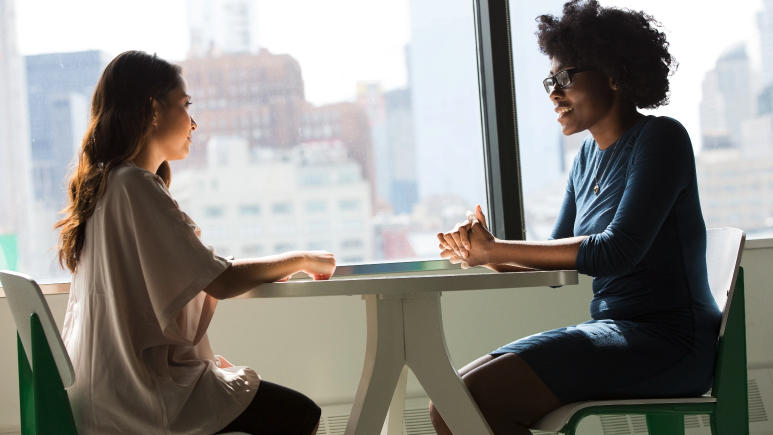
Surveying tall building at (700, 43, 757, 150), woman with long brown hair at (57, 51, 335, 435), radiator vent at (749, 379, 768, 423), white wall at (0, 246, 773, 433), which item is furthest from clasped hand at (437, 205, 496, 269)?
tall building at (700, 43, 757, 150)

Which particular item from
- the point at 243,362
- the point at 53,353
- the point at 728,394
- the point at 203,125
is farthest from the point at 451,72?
the point at 53,353

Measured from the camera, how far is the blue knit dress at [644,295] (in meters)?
1.32

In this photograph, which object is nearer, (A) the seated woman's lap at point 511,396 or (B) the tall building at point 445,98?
(A) the seated woman's lap at point 511,396

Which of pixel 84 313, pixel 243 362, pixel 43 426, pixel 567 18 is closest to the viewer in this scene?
pixel 43 426

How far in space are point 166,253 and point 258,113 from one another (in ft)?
4.82

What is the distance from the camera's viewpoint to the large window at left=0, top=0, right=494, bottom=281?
8.51 feet

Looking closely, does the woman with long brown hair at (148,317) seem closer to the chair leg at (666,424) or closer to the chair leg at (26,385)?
the chair leg at (26,385)

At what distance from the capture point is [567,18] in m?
1.81

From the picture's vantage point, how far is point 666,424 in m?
1.65

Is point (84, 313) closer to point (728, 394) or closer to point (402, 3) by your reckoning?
point (728, 394)

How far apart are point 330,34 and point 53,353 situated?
183 cm

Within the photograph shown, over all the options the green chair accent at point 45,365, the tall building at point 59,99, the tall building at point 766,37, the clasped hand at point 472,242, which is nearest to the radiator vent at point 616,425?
the clasped hand at point 472,242

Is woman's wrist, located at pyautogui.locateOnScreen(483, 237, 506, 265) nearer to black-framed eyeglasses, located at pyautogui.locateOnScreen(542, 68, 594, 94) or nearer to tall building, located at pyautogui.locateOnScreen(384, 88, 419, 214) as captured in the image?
black-framed eyeglasses, located at pyautogui.locateOnScreen(542, 68, 594, 94)

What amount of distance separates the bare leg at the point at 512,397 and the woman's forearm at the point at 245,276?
0.47 metres
